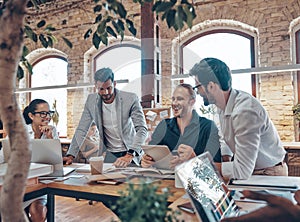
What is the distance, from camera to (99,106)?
253cm

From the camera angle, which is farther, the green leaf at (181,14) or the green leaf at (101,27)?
the green leaf at (101,27)

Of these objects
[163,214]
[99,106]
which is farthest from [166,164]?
[163,214]

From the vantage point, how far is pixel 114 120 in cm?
Answer: 250

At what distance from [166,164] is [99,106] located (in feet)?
3.22

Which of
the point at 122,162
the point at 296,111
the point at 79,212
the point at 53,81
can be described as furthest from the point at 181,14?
the point at 53,81

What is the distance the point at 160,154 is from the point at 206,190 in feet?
2.48

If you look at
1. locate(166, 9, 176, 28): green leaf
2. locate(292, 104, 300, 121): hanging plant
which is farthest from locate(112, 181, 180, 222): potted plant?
locate(292, 104, 300, 121): hanging plant

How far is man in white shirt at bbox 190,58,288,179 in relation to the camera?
1.51 metres

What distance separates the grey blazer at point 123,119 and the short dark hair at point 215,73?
2.84 feet

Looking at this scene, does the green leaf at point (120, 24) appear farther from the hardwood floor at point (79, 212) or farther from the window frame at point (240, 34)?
the window frame at point (240, 34)

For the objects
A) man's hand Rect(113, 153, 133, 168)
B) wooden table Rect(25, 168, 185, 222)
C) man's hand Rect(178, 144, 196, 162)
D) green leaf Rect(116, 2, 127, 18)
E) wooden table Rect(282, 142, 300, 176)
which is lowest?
wooden table Rect(282, 142, 300, 176)

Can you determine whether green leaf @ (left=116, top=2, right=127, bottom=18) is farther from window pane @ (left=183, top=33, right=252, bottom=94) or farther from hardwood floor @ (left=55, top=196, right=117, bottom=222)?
window pane @ (left=183, top=33, right=252, bottom=94)

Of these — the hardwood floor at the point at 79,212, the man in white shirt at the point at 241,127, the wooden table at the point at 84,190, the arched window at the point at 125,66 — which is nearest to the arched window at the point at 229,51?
the arched window at the point at 125,66

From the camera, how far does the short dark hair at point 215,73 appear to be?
179 cm
